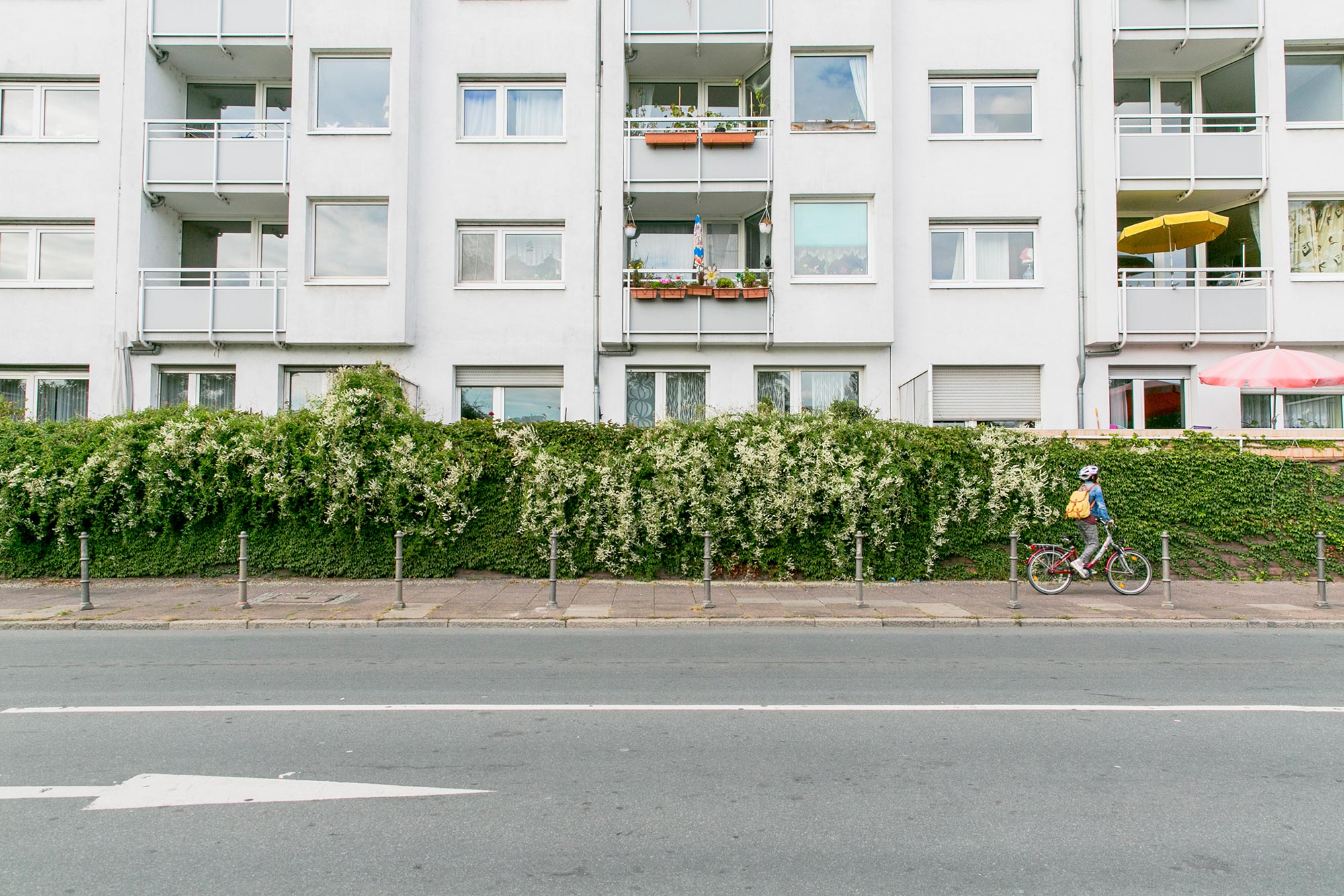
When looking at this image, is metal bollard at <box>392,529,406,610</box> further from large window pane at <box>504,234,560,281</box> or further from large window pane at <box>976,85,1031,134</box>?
large window pane at <box>976,85,1031,134</box>

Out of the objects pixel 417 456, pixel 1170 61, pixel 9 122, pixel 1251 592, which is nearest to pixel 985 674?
pixel 1251 592

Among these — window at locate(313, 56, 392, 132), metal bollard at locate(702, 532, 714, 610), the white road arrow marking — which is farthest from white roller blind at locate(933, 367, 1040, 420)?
the white road arrow marking

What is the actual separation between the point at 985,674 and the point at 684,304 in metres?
11.2

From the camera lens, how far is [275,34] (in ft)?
56.5

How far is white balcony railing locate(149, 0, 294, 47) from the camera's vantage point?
56.6ft

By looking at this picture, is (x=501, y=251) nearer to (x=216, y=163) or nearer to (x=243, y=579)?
(x=216, y=163)

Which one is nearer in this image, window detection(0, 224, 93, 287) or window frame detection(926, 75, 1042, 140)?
window detection(0, 224, 93, 287)

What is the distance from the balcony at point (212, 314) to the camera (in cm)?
1686

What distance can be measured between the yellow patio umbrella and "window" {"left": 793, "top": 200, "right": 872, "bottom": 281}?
5074 millimetres

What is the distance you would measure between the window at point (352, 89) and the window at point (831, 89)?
880 cm

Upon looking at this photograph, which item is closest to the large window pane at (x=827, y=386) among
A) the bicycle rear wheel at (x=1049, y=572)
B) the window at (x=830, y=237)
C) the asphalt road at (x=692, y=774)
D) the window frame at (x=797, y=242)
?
the window frame at (x=797, y=242)

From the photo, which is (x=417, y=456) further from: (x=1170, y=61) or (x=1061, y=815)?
(x=1170, y=61)

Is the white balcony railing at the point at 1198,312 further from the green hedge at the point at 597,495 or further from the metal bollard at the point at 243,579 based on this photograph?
the metal bollard at the point at 243,579

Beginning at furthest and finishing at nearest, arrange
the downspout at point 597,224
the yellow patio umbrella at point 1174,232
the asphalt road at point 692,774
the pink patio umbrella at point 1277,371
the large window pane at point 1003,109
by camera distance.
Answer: the large window pane at point 1003,109 < the downspout at point 597,224 < the yellow patio umbrella at point 1174,232 < the pink patio umbrella at point 1277,371 < the asphalt road at point 692,774
